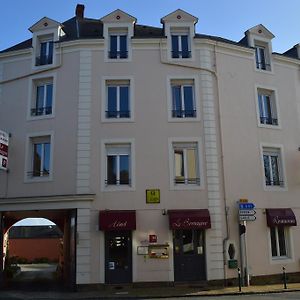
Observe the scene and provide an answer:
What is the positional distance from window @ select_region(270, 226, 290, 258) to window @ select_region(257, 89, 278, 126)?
15.8ft

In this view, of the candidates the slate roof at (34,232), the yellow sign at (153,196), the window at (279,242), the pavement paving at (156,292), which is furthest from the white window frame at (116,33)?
the slate roof at (34,232)

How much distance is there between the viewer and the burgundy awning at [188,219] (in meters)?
17.0

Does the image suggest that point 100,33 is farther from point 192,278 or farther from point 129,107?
point 192,278

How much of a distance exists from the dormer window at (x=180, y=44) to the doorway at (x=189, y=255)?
7.71m

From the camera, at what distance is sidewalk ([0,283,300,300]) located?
15249 mm

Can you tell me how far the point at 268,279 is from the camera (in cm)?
1795

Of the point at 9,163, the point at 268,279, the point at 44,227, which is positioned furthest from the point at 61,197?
the point at 44,227

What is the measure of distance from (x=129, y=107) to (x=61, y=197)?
15.5ft

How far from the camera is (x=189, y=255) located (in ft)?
57.1

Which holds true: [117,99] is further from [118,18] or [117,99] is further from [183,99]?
[118,18]

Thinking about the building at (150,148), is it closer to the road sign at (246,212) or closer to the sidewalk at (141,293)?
the road sign at (246,212)

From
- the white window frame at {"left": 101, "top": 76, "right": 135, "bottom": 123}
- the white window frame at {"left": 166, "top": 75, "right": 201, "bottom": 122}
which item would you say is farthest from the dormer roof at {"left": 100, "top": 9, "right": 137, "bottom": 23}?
the white window frame at {"left": 166, "top": 75, "right": 201, "bottom": 122}

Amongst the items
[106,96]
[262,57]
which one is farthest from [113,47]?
[262,57]

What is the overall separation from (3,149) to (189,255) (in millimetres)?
8765
